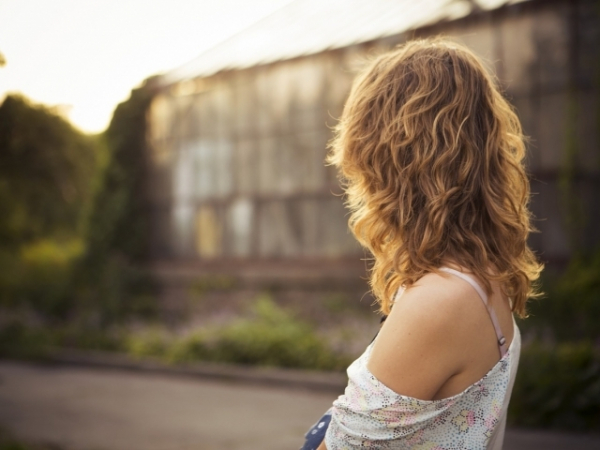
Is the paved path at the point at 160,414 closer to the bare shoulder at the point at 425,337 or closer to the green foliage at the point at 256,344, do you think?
the green foliage at the point at 256,344

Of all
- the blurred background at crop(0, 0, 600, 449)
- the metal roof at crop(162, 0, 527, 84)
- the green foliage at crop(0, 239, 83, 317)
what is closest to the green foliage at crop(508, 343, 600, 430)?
the blurred background at crop(0, 0, 600, 449)

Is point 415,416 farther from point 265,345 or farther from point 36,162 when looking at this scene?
point 265,345

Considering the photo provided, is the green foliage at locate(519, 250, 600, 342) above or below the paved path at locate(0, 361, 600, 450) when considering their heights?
above

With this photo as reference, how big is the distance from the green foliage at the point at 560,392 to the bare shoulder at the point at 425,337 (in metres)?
5.27

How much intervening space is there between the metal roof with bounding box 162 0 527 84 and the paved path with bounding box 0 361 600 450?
6.32 meters

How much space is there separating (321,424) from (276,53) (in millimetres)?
12138

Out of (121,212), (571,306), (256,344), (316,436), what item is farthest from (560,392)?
(121,212)

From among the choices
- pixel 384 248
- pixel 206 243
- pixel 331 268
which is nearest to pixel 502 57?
pixel 331 268

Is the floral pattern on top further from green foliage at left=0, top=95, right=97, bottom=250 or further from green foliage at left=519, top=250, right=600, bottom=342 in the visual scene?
green foliage at left=519, top=250, right=600, bottom=342

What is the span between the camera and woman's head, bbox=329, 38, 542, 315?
162 centimetres

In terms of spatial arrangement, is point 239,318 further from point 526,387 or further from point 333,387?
point 526,387

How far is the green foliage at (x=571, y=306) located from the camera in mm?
8156

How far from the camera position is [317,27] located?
13.1 meters

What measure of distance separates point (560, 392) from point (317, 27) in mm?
8739
